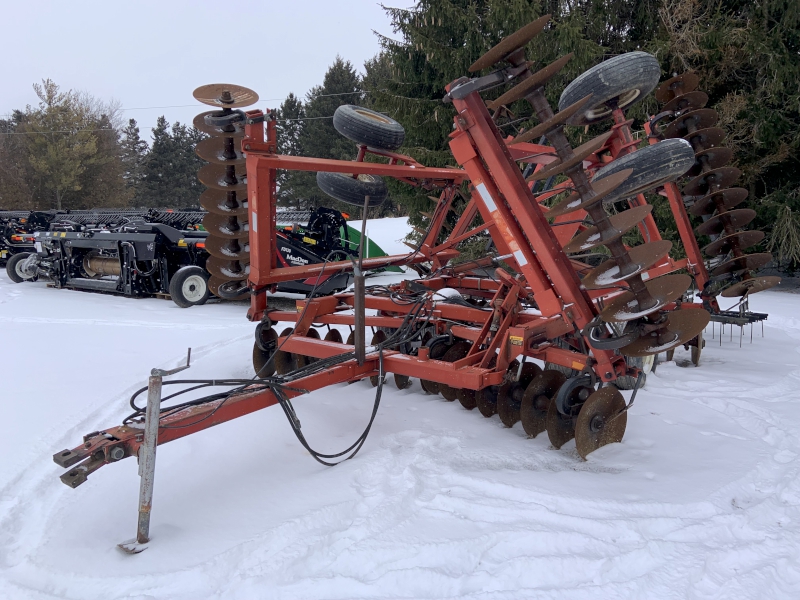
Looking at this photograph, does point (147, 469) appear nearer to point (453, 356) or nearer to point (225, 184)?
point (453, 356)

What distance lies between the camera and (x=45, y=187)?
1257 inches

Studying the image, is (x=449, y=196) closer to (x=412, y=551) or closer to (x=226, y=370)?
(x=226, y=370)

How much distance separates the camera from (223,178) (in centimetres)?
549

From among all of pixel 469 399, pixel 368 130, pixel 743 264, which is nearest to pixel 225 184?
pixel 368 130

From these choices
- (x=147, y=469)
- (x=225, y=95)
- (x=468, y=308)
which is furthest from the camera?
(x=225, y=95)

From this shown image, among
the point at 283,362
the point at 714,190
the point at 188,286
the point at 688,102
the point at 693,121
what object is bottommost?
the point at 283,362

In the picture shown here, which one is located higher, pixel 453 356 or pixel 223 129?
pixel 223 129

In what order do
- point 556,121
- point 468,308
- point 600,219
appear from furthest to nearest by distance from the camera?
1. point 468,308
2. point 600,219
3. point 556,121

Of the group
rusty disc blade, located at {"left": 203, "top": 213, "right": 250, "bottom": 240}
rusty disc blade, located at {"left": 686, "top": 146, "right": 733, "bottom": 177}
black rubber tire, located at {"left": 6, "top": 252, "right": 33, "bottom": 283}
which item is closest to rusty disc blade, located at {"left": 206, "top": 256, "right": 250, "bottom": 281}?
rusty disc blade, located at {"left": 203, "top": 213, "right": 250, "bottom": 240}

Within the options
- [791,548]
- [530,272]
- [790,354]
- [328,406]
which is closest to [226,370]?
[328,406]

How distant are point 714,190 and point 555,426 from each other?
10.9 ft

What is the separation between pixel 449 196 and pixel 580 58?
5260 millimetres

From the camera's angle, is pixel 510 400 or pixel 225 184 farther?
pixel 225 184

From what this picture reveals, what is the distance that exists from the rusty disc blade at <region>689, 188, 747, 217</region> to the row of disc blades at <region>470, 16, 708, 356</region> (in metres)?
2.82
